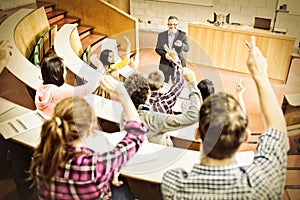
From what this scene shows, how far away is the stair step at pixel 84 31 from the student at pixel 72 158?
457cm

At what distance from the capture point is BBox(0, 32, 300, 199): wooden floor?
3613 mm

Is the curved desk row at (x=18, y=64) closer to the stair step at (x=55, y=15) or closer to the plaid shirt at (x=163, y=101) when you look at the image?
the plaid shirt at (x=163, y=101)

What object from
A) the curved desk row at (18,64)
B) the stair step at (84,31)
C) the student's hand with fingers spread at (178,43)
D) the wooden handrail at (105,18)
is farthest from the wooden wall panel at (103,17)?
the curved desk row at (18,64)

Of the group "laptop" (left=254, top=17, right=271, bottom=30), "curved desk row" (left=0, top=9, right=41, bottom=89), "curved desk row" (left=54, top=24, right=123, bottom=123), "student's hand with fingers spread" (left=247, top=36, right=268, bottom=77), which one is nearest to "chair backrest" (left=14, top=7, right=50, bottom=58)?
"curved desk row" (left=0, top=9, right=41, bottom=89)

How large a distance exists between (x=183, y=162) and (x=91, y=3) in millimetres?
4879

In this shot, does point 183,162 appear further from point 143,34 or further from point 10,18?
point 143,34

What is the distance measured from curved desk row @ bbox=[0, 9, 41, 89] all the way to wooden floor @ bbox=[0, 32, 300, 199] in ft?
1.53

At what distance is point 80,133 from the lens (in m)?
1.38

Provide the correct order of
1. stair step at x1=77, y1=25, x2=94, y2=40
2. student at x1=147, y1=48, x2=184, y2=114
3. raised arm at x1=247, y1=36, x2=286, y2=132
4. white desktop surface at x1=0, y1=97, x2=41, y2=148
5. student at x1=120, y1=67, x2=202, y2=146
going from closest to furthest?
raised arm at x1=247, y1=36, x2=286, y2=132, student at x1=120, y1=67, x2=202, y2=146, white desktop surface at x1=0, y1=97, x2=41, y2=148, student at x1=147, y1=48, x2=184, y2=114, stair step at x1=77, y1=25, x2=94, y2=40

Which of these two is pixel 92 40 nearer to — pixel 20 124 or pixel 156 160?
pixel 20 124

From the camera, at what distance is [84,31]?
19.2 feet

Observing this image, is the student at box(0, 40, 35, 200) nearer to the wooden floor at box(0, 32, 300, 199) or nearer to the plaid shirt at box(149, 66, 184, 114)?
the wooden floor at box(0, 32, 300, 199)

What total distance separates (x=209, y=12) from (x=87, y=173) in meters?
5.40

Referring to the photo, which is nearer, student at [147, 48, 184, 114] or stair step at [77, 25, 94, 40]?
student at [147, 48, 184, 114]
